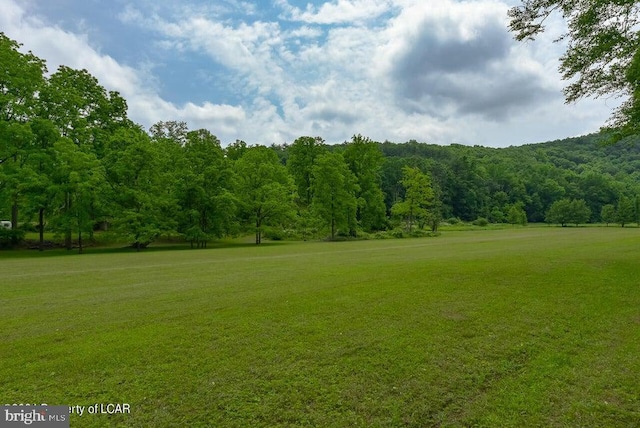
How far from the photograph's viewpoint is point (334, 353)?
6.12m

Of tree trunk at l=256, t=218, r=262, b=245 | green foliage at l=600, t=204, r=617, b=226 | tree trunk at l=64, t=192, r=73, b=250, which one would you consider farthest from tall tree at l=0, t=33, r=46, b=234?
green foliage at l=600, t=204, r=617, b=226

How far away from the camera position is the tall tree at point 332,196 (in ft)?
148

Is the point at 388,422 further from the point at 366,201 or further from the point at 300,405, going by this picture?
the point at 366,201

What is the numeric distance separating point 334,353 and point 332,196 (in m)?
39.4

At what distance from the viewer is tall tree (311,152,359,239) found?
148 ft

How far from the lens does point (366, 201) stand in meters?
52.7

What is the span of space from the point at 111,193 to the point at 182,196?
22.4 feet

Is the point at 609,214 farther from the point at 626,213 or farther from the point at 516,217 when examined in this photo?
the point at 516,217

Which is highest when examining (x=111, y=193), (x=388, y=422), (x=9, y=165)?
(x=9, y=165)

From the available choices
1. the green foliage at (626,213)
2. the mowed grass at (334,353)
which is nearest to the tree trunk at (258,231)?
the mowed grass at (334,353)

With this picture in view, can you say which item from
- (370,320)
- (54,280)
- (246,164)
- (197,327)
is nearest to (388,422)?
(370,320)

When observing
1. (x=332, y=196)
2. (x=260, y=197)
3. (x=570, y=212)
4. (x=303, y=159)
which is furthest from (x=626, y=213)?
(x=260, y=197)

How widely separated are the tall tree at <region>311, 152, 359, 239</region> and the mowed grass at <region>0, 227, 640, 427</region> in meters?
33.9

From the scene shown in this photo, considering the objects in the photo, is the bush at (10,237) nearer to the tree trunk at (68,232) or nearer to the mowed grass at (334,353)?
the tree trunk at (68,232)
